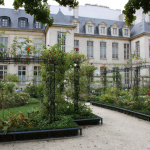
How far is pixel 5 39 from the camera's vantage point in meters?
22.3

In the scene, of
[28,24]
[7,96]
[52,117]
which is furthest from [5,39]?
[52,117]

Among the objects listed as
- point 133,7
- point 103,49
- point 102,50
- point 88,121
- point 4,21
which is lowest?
point 88,121

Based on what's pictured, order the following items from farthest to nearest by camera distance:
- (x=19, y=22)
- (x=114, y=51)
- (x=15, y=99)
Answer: (x=114, y=51), (x=19, y=22), (x=15, y=99)

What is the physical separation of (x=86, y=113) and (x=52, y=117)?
5.45ft

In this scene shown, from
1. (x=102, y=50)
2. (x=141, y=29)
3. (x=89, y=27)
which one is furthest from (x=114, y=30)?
(x=89, y=27)

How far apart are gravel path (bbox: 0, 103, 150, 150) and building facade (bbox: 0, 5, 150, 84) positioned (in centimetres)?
1610

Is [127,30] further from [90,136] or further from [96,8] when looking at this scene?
[90,136]

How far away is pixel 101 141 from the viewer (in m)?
4.84

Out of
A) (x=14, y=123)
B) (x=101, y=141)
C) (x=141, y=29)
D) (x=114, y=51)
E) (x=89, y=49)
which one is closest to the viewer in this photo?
(x=101, y=141)

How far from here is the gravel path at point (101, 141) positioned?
4.39 meters

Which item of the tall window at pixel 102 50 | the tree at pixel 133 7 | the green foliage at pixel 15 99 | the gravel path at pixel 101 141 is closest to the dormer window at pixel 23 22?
the tall window at pixel 102 50

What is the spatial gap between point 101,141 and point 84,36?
20.9 m

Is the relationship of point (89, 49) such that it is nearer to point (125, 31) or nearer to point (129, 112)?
point (125, 31)

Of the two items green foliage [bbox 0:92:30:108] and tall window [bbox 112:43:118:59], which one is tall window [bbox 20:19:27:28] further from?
green foliage [bbox 0:92:30:108]
